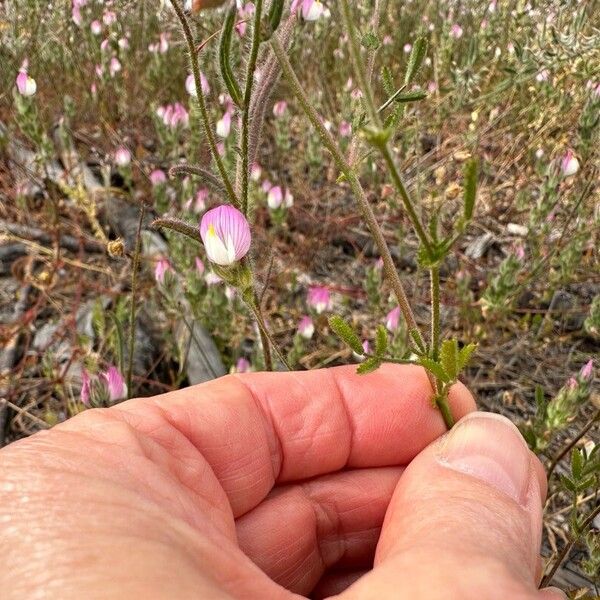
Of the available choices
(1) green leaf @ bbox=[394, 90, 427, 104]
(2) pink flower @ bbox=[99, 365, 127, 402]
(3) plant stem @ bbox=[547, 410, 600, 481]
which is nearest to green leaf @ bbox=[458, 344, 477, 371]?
(1) green leaf @ bbox=[394, 90, 427, 104]

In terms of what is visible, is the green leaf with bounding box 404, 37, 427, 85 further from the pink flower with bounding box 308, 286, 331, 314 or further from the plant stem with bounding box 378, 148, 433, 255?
the pink flower with bounding box 308, 286, 331, 314

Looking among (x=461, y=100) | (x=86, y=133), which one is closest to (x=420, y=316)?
(x=461, y=100)

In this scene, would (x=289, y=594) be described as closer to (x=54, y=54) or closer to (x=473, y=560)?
(x=473, y=560)

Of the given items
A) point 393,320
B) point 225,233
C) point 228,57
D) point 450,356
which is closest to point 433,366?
point 450,356

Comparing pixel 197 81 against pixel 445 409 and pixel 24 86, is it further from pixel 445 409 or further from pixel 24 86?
pixel 24 86

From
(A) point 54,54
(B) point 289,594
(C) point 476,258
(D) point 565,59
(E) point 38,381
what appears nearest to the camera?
(B) point 289,594

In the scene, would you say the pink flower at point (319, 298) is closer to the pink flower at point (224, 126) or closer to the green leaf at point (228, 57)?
the pink flower at point (224, 126)

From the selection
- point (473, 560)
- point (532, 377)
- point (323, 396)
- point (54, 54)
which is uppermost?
point (54, 54)

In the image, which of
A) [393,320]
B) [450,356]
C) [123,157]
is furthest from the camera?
[123,157]
